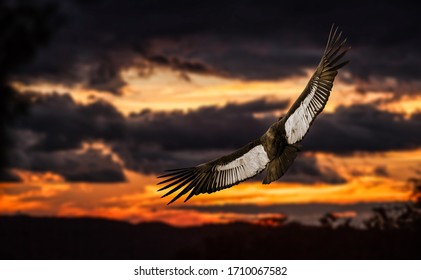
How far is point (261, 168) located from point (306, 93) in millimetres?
2073

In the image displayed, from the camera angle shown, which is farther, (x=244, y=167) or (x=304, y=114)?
(x=244, y=167)

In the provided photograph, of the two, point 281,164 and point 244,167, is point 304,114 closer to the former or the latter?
point 281,164

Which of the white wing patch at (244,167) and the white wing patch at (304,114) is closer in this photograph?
the white wing patch at (304,114)

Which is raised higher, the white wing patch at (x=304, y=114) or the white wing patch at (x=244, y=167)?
the white wing patch at (x=304, y=114)

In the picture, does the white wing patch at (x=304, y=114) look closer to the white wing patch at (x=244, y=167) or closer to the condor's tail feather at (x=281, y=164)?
the condor's tail feather at (x=281, y=164)

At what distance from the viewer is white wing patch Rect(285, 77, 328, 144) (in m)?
12.9

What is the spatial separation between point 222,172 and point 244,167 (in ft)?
1.85

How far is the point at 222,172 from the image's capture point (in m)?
14.9

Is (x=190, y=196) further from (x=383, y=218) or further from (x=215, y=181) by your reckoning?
(x=383, y=218)

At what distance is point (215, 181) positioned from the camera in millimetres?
14891

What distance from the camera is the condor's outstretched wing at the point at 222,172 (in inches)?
563

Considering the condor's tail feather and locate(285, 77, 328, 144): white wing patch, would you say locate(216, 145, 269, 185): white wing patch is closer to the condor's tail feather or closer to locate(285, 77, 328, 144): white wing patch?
the condor's tail feather
